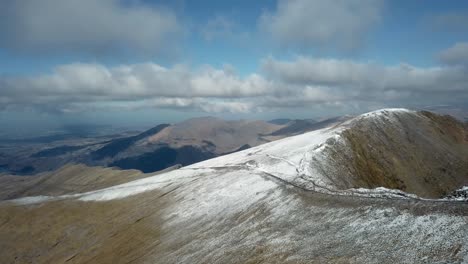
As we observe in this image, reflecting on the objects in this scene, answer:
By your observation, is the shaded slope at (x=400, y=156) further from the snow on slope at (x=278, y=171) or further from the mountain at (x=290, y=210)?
the snow on slope at (x=278, y=171)

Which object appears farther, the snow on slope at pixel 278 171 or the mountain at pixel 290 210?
the snow on slope at pixel 278 171

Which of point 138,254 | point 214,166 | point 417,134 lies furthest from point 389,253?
point 417,134

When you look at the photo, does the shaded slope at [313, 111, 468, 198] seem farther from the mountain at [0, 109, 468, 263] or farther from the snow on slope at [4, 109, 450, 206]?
the snow on slope at [4, 109, 450, 206]

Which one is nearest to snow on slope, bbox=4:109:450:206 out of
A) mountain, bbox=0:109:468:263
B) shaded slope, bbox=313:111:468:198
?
mountain, bbox=0:109:468:263

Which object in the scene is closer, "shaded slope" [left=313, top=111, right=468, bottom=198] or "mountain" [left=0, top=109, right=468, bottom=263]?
"mountain" [left=0, top=109, right=468, bottom=263]

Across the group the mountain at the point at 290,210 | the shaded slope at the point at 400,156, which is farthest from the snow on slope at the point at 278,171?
the shaded slope at the point at 400,156

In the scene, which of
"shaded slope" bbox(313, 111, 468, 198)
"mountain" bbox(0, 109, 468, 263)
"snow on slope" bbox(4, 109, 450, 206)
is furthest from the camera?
"shaded slope" bbox(313, 111, 468, 198)

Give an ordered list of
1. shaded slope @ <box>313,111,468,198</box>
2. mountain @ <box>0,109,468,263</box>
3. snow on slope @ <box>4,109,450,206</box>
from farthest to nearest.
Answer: shaded slope @ <box>313,111,468,198</box> → snow on slope @ <box>4,109,450,206</box> → mountain @ <box>0,109,468,263</box>

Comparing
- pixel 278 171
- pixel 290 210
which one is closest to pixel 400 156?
pixel 278 171

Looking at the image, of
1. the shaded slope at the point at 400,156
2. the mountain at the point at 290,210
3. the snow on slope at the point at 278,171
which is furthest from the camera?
the shaded slope at the point at 400,156
